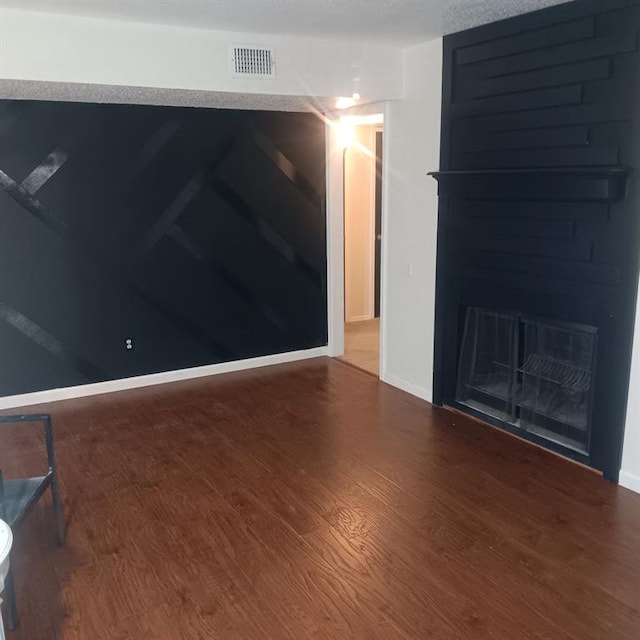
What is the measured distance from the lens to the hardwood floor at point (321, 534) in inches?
92.5

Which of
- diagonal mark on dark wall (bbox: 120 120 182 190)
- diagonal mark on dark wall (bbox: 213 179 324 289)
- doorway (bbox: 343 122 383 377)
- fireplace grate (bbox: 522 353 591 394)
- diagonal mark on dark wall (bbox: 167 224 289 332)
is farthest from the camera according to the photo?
doorway (bbox: 343 122 383 377)

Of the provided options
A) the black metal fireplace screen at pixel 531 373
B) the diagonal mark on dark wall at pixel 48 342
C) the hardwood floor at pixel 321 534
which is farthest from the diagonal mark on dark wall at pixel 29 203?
the black metal fireplace screen at pixel 531 373

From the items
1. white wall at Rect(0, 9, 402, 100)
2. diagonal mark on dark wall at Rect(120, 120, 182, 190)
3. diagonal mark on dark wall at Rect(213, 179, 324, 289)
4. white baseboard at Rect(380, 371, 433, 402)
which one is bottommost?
white baseboard at Rect(380, 371, 433, 402)

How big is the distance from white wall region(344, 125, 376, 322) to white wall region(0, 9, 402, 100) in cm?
A: 250

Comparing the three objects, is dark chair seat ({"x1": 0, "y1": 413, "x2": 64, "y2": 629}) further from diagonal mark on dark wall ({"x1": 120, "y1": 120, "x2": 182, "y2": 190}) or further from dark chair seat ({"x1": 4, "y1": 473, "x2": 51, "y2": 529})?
diagonal mark on dark wall ({"x1": 120, "y1": 120, "x2": 182, "y2": 190})

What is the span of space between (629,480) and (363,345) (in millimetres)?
3261

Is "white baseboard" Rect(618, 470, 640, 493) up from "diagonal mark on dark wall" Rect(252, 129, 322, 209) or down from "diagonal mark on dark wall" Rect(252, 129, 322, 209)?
down

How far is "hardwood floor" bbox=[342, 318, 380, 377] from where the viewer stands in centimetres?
559

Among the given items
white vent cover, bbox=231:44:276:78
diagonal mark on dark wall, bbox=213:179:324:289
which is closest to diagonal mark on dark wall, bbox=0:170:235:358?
diagonal mark on dark wall, bbox=213:179:324:289

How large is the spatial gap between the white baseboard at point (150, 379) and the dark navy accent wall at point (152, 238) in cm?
6

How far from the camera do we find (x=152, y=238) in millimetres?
4898

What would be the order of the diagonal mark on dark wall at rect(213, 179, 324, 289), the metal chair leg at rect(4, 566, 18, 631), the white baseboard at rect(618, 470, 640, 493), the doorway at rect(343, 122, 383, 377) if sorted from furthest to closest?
the doorway at rect(343, 122, 383, 377), the diagonal mark on dark wall at rect(213, 179, 324, 289), the white baseboard at rect(618, 470, 640, 493), the metal chair leg at rect(4, 566, 18, 631)

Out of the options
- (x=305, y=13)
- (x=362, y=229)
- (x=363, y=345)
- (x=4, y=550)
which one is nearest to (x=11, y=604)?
(x=4, y=550)

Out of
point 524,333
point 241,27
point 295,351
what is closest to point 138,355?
point 295,351
